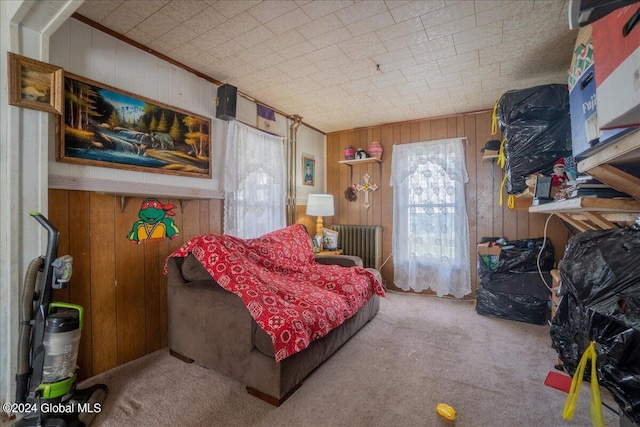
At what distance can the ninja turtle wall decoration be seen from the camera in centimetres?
214

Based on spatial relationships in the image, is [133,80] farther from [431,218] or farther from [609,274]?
[431,218]

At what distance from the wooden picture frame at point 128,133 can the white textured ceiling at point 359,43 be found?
46 cm

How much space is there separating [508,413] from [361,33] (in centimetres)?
254

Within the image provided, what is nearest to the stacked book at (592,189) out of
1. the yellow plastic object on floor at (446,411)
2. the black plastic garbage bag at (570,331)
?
the black plastic garbage bag at (570,331)

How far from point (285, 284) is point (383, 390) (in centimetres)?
99

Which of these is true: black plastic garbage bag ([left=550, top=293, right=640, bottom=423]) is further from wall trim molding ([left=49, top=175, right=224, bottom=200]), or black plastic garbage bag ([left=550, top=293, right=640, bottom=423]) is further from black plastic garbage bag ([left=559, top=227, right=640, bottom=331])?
wall trim molding ([left=49, top=175, right=224, bottom=200])

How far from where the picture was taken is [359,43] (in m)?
2.11

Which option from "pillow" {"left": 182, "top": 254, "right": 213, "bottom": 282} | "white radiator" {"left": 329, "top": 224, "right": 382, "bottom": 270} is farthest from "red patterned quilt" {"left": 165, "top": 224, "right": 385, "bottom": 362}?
"white radiator" {"left": 329, "top": 224, "right": 382, "bottom": 270}

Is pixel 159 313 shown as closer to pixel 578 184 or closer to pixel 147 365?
pixel 147 365

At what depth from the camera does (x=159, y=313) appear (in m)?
2.29

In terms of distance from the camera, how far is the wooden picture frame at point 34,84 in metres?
1.48

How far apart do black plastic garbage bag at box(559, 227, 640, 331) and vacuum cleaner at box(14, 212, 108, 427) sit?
7.23 ft

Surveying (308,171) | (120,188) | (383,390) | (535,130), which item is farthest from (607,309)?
(308,171)

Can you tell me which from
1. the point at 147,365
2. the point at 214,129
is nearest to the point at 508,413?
the point at 147,365
